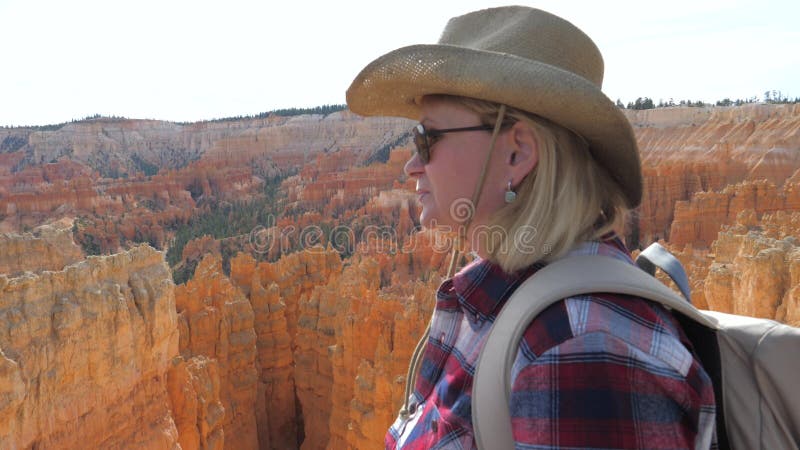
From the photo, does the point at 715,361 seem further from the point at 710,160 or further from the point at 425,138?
the point at 710,160

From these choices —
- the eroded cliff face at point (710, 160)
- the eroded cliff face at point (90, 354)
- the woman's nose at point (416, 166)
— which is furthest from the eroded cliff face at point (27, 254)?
the eroded cliff face at point (710, 160)

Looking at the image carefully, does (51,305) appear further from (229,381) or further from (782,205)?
(782,205)

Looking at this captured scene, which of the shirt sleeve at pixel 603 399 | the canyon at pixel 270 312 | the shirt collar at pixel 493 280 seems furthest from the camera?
the canyon at pixel 270 312

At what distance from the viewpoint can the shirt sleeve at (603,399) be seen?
56cm

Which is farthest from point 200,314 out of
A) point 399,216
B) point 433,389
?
point 399,216

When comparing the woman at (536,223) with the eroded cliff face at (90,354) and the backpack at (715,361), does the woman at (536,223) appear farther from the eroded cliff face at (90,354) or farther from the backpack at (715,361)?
the eroded cliff face at (90,354)

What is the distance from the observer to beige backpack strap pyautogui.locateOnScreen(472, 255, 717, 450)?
0.62 m

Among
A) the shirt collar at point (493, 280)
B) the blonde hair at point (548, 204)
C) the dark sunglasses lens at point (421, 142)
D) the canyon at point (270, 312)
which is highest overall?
the dark sunglasses lens at point (421, 142)

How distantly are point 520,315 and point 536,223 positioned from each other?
18 cm

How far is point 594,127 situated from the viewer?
0.79 metres

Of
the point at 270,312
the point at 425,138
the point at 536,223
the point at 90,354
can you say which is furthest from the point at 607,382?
the point at 270,312

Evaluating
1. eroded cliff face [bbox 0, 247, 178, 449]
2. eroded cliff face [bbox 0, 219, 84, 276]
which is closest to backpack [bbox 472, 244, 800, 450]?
eroded cliff face [bbox 0, 247, 178, 449]

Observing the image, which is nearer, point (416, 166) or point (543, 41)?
point (543, 41)

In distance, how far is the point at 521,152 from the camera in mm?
810
